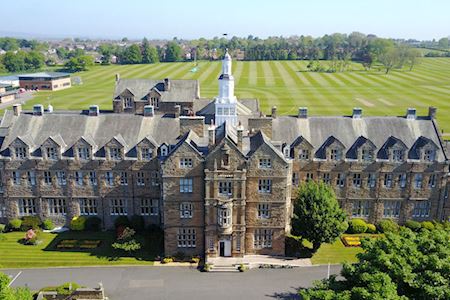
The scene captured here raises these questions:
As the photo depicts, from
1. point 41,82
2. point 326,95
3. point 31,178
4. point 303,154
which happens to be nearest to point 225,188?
point 303,154

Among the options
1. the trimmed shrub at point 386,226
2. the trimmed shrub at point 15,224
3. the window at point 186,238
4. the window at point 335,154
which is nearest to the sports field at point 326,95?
the trimmed shrub at point 386,226

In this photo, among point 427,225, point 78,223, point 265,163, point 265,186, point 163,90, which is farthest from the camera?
point 163,90

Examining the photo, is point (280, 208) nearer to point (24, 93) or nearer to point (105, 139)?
point (105, 139)

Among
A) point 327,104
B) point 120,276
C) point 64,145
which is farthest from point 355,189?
point 327,104

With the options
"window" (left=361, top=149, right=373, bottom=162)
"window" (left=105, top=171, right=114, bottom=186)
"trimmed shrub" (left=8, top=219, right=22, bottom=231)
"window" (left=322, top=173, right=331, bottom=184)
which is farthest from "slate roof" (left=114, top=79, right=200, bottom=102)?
"window" (left=361, top=149, right=373, bottom=162)

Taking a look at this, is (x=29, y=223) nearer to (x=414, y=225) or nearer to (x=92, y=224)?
(x=92, y=224)

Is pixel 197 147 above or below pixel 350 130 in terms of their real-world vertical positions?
below

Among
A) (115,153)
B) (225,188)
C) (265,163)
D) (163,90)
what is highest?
(163,90)
